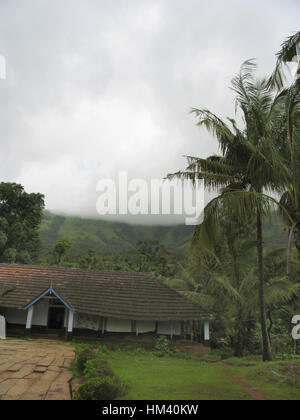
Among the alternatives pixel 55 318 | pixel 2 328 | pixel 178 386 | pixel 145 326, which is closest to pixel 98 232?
pixel 55 318

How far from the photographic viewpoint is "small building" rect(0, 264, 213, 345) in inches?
549

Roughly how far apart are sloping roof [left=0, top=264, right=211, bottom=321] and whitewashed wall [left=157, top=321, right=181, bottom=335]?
26.9 inches

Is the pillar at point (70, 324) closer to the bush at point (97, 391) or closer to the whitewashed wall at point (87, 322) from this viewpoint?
the whitewashed wall at point (87, 322)

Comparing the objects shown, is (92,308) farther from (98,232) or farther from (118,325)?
(98,232)

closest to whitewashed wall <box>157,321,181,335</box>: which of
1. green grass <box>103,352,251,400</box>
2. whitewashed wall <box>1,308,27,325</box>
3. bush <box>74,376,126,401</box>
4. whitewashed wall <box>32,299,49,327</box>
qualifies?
green grass <box>103,352,251,400</box>

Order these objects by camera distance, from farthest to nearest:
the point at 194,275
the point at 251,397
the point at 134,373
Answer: the point at 194,275, the point at 134,373, the point at 251,397

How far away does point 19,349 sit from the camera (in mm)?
10242

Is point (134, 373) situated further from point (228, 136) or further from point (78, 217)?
point (78, 217)

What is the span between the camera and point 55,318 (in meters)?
15.9

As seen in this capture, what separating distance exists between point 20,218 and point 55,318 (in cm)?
1711

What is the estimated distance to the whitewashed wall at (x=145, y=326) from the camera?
14.4m

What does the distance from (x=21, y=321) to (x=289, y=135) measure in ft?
48.9

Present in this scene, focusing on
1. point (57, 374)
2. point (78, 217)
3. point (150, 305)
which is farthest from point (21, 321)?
point (78, 217)

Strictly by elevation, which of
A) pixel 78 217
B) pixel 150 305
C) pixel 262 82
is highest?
pixel 78 217
